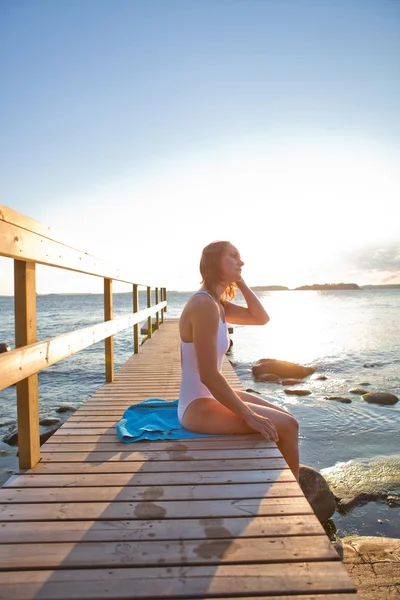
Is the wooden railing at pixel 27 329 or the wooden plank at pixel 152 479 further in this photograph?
the wooden plank at pixel 152 479

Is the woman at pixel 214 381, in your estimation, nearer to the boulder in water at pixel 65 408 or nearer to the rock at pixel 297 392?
the boulder in water at pixel 65 408

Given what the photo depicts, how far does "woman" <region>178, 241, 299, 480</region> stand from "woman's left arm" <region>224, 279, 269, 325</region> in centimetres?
25

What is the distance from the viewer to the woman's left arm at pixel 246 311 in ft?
12.2

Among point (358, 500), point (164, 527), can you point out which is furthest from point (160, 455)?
point (358, 500)

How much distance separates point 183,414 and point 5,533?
148cm

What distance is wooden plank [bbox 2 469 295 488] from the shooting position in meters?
2.40

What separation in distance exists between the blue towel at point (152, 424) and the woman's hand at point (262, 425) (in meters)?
0.44

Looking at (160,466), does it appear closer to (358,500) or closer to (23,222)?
(23,222)

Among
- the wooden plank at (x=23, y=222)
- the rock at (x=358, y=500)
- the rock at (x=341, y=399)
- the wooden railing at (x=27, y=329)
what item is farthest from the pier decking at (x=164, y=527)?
the rock at (x=341, y=399)

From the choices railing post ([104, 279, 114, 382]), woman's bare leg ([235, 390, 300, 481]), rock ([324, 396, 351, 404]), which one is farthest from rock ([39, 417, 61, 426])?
woman's bare leg ([235, 390, 300, 481])

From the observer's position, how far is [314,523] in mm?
1962

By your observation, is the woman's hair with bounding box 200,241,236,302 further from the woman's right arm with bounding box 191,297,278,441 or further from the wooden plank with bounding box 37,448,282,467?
the wooden plank with bounding box 37,448,282,467

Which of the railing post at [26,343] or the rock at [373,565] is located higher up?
the railing post at [26,343]

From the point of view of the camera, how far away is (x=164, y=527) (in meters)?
1.94
